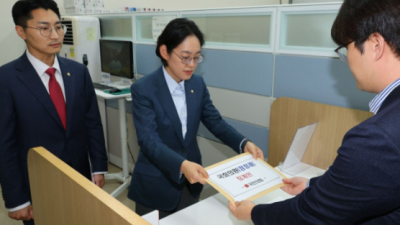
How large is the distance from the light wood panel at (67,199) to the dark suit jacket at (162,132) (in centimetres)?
45

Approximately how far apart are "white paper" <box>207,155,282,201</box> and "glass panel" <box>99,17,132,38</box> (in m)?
2.23

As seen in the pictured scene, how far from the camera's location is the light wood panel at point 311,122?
5.54 feet

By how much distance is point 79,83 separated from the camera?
1.70 meters

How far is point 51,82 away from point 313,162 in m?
1.50

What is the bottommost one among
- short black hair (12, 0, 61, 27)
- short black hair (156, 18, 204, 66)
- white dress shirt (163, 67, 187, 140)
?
white dress shirt (163, 67, 187, 140)

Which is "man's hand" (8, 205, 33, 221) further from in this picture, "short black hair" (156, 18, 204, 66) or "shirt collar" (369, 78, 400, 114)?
"shirt collar" (369, 78, 400, 114)

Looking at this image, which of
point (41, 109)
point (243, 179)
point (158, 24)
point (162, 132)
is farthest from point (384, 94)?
point (158, 24)

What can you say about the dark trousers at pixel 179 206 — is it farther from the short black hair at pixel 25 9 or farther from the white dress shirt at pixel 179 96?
the short black hair at pixel 25 9

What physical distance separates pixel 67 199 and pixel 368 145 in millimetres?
864

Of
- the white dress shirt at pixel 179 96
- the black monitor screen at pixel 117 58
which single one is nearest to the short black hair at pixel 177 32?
the white dress shirt at pixel 179 96

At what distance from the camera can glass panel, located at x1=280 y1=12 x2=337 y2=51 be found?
5.81 feet

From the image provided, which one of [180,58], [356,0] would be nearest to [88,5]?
[180,58]

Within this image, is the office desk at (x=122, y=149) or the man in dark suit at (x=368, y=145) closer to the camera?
the man in dark suit at (x=368, y=145)

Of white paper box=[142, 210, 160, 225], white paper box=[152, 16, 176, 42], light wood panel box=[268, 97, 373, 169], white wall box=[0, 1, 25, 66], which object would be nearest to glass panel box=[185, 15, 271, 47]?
white paper box=[152, 16, 176, 42]
